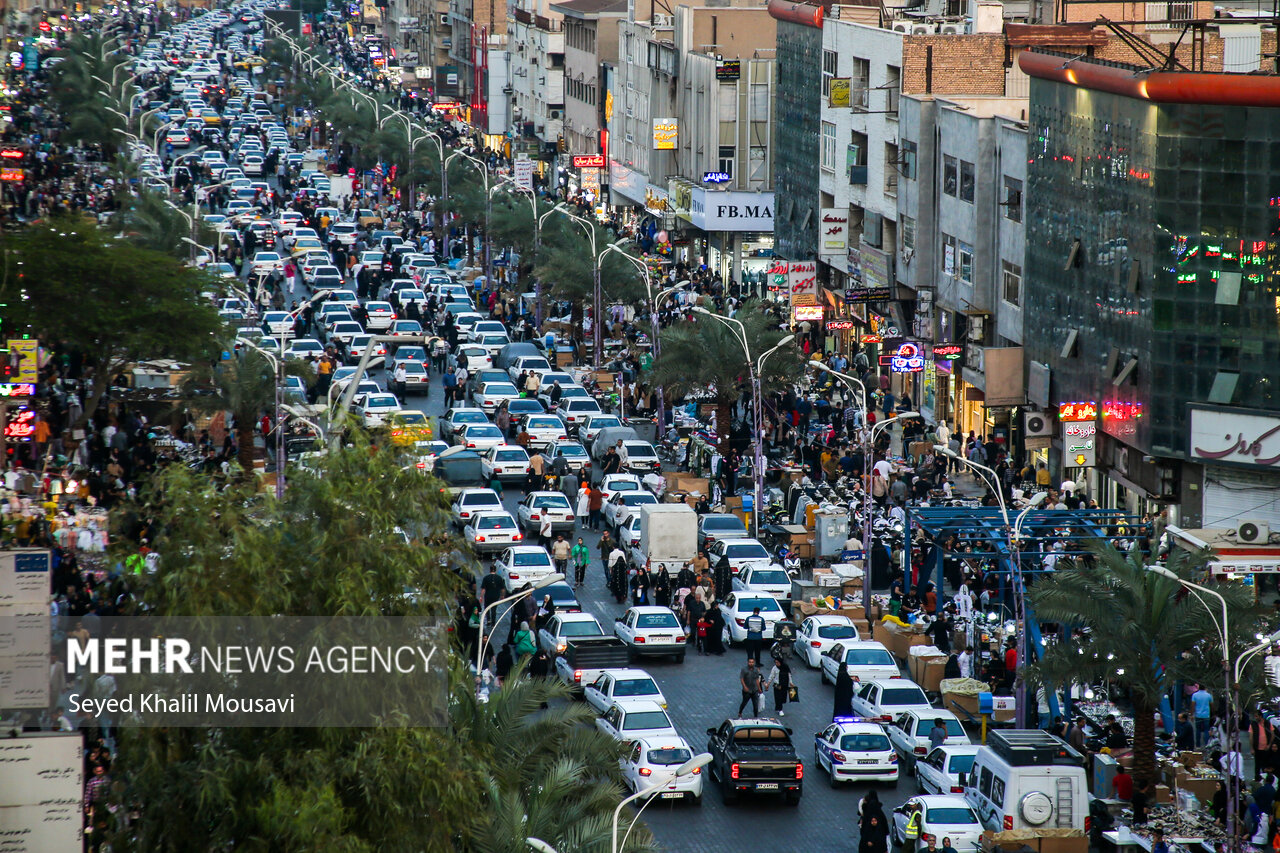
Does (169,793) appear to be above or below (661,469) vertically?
above

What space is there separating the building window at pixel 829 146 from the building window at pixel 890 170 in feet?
19.3

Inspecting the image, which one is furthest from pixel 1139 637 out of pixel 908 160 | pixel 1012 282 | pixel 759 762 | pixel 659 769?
pixel 908 160

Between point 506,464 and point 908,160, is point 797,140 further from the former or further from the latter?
point 506,464

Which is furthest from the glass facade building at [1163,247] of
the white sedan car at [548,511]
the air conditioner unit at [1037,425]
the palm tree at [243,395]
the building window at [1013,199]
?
the palm tree at [243,395]

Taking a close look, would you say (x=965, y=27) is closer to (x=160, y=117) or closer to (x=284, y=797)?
(x=284, y=797)

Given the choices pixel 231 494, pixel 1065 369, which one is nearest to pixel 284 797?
pixel 231 494

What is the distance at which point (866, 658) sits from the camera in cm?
3378

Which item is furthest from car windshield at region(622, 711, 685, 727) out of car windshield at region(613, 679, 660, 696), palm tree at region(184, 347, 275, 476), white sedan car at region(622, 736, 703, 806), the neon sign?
the neon sign

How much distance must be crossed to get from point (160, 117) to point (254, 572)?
116224 millimetres

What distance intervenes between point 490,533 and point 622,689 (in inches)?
460

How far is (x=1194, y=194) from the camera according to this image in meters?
40.8

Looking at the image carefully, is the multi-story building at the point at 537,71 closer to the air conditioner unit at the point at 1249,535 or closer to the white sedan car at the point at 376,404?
the white sedan car at the point at 376,404

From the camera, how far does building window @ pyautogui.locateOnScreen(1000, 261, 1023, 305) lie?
5216cm

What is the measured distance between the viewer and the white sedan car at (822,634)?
3547 cm
